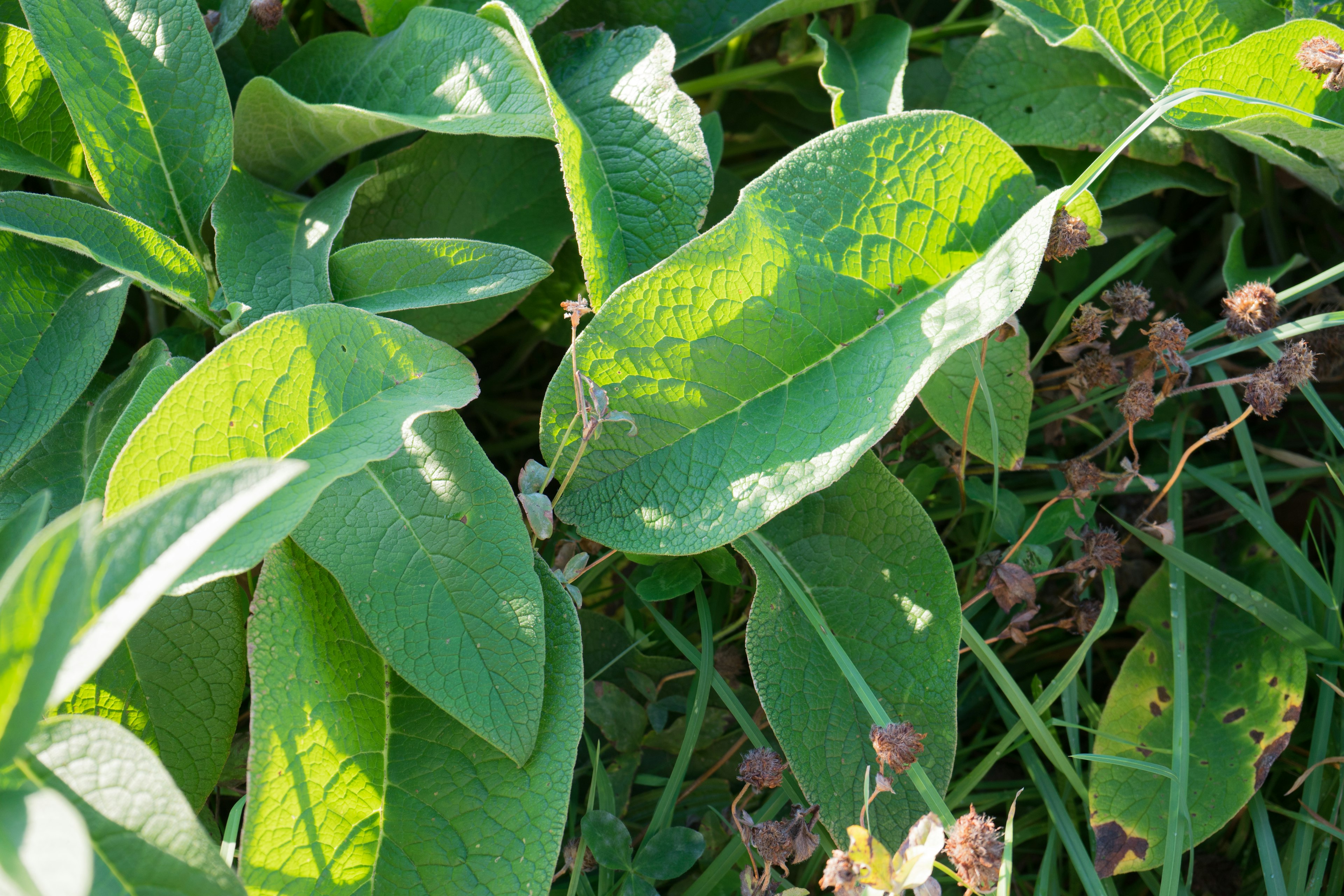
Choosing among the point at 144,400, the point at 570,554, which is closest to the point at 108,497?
Result: the point at 144,400

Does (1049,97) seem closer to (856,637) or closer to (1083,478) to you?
(1083,478)

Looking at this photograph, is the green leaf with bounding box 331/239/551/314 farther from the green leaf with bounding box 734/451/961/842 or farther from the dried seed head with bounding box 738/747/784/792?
the dried seed head with bounding box 738/747/784/792

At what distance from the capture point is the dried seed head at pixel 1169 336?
0.94 meters


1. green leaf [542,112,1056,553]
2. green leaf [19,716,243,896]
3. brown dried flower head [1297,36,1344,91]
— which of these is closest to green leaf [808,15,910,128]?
green leaf [542,112,1056,553]

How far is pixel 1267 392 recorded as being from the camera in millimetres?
900

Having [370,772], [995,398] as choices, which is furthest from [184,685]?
[995,398]

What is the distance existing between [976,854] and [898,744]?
108 mm

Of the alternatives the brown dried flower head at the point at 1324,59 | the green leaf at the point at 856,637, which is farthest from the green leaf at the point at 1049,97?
the green leaf at the point at 856,637

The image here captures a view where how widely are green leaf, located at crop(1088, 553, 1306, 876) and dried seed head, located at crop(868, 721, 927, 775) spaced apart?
0.86 ft

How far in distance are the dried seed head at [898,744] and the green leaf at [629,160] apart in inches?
17.7

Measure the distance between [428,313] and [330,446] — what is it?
1.11 ft

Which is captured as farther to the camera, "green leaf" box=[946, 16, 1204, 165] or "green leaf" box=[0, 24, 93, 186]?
"green leaf" box=[946, 16, 1204, 165]

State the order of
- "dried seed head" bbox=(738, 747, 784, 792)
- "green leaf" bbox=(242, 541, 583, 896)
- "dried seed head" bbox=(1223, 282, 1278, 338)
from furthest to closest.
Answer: "dried seed head" bbox=(1223, 282, 1278, 338)
"dried seed head" bbox=(738, 747, 784, 792)
"green leaf" bbox=(242, 541, 583, 896)

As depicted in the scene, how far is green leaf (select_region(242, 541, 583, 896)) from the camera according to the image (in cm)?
72
